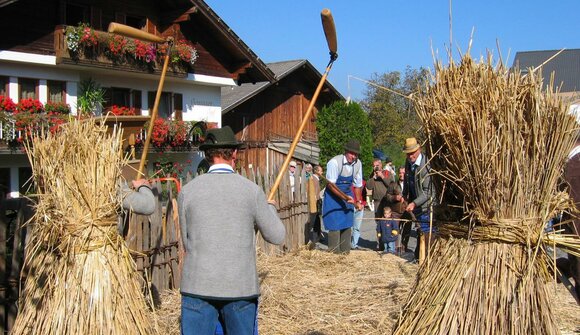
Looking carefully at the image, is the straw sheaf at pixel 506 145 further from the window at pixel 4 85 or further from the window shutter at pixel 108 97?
the window shutter at pixel 108 97

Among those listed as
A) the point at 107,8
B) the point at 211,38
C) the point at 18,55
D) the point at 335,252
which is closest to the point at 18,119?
the point at 18,55

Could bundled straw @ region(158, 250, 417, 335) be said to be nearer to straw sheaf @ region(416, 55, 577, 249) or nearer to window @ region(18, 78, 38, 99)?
straw sheaf @ region(416, 55, 577, 249)

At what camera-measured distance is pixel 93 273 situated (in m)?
3.52

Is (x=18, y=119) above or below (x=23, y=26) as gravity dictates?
below

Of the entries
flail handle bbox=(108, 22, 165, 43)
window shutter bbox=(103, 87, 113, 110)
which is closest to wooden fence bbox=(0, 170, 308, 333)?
flail handle bbox=(108, 22, 165, 43)

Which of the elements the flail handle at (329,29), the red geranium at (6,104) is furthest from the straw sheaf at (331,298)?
the red geranium at (6,104)

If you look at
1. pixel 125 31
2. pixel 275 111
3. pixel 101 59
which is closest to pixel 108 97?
pixel 101 59

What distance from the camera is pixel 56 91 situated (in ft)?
53.9

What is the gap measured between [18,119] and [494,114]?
1353 centimetres

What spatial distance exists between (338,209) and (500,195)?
5.31m

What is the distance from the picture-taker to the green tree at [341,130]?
24.2 m

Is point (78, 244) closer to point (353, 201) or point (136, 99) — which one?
point (353, 201)

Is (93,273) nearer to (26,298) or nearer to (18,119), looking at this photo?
(26,298)

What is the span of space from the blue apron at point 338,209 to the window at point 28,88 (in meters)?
10.6
